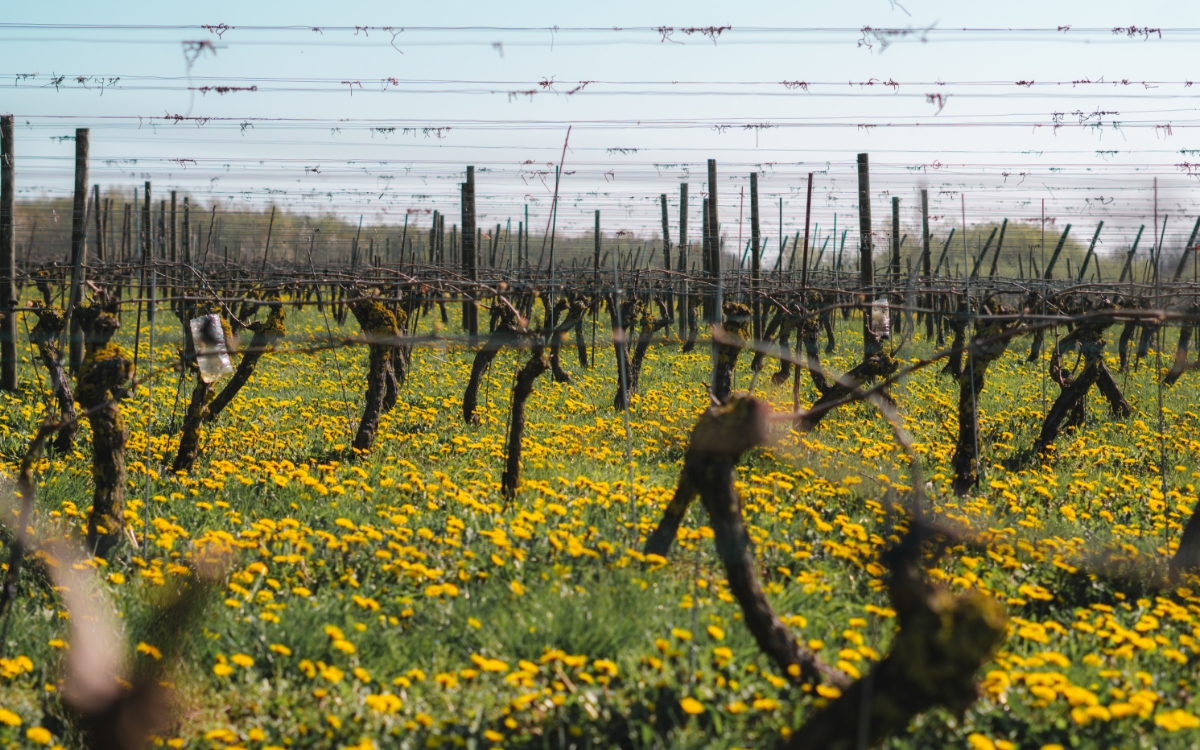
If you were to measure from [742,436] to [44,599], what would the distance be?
3.37m

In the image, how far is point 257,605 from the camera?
13.4 feet

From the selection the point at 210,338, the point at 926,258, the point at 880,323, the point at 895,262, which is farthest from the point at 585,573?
the point at 926,258

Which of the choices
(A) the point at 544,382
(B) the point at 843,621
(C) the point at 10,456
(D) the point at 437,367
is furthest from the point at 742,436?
(D) the point at 437,367

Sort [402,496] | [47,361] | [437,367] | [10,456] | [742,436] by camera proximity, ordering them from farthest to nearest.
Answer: [437,367], [47,361], [10,456], [402,496], [742,436]

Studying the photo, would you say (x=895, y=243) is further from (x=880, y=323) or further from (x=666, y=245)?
(x=880, y=323)

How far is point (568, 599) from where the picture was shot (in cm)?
392

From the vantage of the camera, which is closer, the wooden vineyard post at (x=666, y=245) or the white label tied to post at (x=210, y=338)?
the white label tied to post at (x=210, y=338)

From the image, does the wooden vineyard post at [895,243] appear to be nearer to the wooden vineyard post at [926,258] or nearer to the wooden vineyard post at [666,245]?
the wooden vineyard post at [926,258]

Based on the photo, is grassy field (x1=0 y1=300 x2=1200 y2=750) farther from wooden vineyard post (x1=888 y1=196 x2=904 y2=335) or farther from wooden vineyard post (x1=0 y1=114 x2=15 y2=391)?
wooden vineyard post (x1=888 y1=196 x2=904 y2=335)

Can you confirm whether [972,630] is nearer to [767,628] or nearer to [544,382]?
[767,628]

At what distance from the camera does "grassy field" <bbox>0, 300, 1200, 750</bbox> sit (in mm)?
3205

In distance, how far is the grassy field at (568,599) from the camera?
321 centimetres

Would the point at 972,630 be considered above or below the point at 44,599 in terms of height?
above

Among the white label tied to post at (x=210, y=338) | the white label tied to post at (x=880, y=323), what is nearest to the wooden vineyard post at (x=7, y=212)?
the white label tied to post at (x=210, y=338)
